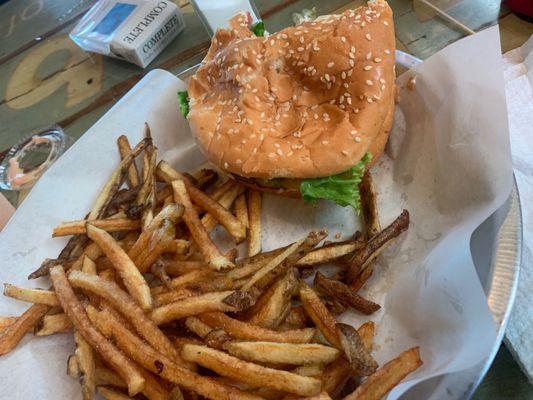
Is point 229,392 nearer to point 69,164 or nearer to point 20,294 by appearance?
point 20,294

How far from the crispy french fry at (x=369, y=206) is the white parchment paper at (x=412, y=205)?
4.4 inches

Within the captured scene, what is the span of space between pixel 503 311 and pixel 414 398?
39cm

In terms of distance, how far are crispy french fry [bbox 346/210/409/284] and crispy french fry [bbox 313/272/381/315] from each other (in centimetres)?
8

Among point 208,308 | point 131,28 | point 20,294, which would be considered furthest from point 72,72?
point 208,308

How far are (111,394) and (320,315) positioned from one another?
780mm

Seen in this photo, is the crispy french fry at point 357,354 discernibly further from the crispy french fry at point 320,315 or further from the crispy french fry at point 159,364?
the crispy french fry at point 159,364

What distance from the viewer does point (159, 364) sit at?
1628mm

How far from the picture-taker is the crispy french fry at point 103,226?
2131 mm

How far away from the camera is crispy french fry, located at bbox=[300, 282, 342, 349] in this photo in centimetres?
163

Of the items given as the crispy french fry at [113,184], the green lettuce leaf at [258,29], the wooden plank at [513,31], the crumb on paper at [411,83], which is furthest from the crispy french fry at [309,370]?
the wooden plank at [513,31]

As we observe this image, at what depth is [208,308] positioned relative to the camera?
1.71 meters

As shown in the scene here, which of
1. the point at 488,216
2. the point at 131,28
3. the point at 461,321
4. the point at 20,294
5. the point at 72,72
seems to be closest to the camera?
the point at 461,321

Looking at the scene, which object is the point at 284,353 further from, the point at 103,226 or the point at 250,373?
the point at 103,226

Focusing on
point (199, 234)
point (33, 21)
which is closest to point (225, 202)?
point (199, 234)
